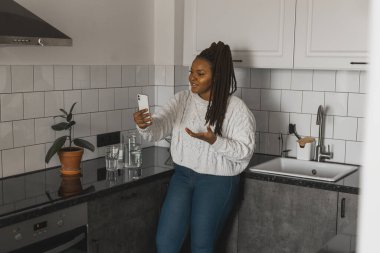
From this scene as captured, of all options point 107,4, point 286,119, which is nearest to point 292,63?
point 286,119

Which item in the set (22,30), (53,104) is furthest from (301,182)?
(22,30)

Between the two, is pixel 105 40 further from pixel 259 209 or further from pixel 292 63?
pixel 259 209

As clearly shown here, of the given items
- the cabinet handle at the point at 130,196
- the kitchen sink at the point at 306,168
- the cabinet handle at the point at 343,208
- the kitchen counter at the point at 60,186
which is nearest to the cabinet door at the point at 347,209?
the cabinet handle at the point at 343,208

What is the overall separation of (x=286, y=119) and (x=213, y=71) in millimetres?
779

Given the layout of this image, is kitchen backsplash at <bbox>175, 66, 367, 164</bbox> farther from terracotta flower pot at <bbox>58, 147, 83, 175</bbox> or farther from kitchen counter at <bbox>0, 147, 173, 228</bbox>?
terracotta flower pot at <bbox>58, 147, 83, 175</bbox>

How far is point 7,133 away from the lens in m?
2.43

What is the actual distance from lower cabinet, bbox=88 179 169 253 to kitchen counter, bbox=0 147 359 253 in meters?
0.05

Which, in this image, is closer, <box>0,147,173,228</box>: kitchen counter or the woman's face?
<box>0,147,173,228</box>: kitchen counter

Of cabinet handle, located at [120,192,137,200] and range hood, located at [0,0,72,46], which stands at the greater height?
range hood, located at [0,0,72,46]

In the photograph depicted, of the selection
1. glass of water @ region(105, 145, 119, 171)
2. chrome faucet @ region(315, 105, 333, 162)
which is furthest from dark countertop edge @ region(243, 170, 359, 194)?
glass of water @ region(105, 145, 119, 171)

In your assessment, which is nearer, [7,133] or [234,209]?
[7,133]

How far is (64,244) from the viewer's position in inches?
83.7

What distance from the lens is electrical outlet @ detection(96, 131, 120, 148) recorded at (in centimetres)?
298

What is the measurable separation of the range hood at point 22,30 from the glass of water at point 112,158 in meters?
0.67
